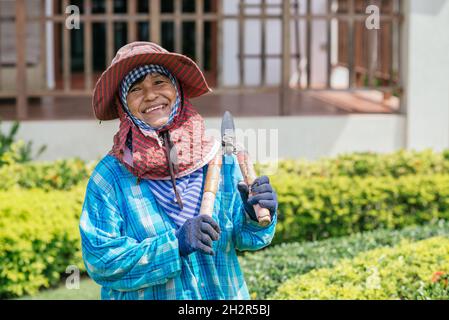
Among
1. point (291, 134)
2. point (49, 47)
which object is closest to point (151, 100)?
point (291, 134)

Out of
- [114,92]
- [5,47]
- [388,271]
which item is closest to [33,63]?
[5,47]

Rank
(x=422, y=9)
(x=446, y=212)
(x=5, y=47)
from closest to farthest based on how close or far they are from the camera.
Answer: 1. (x=446, y=212)
2. (x=422, y=9)
3. (x=5, y=47)

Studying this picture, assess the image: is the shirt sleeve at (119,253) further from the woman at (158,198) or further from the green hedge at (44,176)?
the green hedge at (44,176)

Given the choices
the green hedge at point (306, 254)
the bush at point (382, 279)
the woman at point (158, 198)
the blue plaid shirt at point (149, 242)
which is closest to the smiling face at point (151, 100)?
the woman at point (158, 198)

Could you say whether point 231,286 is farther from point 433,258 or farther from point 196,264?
point 433,258

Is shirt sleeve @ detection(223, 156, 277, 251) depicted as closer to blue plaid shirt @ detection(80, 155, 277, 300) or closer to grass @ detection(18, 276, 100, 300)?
blue plaid shirt @ detection(80, 155, 277, 300)

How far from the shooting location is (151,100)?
2.76 meters

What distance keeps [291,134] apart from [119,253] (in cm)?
584

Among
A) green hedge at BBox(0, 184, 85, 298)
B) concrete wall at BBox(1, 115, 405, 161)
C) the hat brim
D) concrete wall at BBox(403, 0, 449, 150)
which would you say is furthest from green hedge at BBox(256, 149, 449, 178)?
the hat brim

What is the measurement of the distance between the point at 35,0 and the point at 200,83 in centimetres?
885

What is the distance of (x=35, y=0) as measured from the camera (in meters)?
11.2

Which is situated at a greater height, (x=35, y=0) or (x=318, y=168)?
Answer: (x=35, y=0)
